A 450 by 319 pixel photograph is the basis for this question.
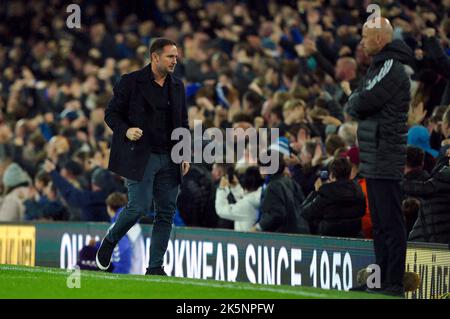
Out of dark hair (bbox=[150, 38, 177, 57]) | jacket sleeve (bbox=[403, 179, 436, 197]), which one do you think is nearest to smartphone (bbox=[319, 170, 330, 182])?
jacket sleeve (bbox=[403, 179, 436, 197])

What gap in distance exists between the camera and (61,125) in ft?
66.9

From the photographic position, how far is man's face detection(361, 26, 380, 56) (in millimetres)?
9273

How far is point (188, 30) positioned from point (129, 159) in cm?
1239

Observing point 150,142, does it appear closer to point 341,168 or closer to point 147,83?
point 147,83

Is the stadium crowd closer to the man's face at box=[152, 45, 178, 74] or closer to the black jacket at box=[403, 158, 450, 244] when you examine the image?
the black jacket at box=[403, 158, 450, 244]

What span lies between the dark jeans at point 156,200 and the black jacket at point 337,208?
5.57 ft

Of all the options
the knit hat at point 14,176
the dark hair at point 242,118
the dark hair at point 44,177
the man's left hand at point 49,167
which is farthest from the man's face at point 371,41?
the knit hat at point 14,176

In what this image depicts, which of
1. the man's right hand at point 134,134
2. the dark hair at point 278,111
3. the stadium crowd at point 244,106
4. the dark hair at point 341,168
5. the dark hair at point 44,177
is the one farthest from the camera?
the dark hair at point 44,177

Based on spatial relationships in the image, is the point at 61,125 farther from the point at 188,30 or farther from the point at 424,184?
the point at 424,184

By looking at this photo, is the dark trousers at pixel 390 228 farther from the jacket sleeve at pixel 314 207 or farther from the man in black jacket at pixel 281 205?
the man in black jacket at pixel 281 205

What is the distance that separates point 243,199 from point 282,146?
71 centimetres

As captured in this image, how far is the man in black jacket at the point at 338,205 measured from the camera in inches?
452

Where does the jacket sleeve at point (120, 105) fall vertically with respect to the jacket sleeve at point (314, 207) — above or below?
above
